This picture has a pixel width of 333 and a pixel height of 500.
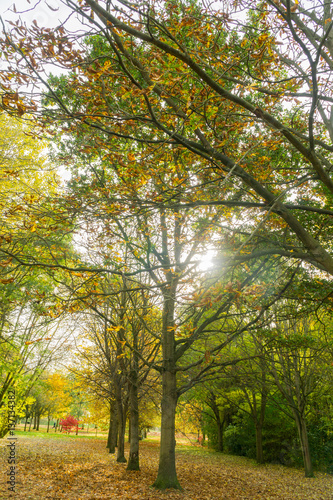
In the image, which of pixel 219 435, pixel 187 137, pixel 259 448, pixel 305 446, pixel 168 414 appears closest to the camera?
pixel 187 137

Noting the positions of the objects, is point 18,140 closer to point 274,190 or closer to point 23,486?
point 274,190

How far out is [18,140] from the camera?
9.91 m

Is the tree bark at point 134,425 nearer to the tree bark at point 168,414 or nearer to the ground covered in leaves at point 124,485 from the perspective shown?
the ground covered in leaves at point 124,485

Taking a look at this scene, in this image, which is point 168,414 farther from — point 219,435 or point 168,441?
point 219,435

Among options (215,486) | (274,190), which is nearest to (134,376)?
(215,486)

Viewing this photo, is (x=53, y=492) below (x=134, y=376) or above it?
below

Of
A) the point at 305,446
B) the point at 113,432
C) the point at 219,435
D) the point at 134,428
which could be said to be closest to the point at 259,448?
the point at 305,446

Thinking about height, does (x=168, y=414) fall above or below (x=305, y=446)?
above

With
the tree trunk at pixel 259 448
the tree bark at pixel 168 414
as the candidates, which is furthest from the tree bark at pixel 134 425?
the tree trunk at pixel 259 448

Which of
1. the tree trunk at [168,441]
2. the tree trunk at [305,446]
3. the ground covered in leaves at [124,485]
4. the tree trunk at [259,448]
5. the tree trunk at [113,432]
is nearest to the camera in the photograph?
the ground covered in leaves at [124,485]

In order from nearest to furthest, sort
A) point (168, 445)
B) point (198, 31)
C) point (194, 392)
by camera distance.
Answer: point (198, 31) < point (168, 445) < point (194, 392)

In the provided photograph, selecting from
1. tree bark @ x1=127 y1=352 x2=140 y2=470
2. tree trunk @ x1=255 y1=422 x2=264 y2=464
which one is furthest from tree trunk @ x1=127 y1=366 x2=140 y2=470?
tree trunk @ x1=255 y1=422 x2=264 y2=464

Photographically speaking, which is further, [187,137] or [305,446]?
[305,446]

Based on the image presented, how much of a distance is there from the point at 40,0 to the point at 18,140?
328 inches
